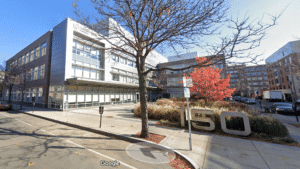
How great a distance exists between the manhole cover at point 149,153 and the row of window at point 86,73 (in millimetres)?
17137

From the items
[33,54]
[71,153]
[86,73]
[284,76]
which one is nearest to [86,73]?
[86,73]

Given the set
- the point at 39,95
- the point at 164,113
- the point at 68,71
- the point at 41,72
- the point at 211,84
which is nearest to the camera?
the point at 164,113

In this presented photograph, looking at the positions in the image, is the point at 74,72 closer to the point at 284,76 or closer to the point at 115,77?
the point at 115,77

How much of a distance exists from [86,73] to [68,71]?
2.76 metres

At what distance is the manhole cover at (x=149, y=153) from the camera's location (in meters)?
3.95

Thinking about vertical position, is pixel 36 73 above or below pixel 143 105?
above

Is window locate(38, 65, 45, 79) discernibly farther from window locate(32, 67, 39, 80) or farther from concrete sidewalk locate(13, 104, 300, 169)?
concrete sidewalk locate(13, 104, 300, 169)

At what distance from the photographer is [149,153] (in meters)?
4.36

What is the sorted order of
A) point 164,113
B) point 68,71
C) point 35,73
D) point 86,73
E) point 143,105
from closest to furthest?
point 143,105 < point 164,113 < point 68,71 < point 86,73 < point 35,73

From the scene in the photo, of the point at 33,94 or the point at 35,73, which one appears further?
the point at 35,73

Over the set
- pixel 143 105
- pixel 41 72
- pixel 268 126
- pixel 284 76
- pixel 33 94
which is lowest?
pixel 268 126

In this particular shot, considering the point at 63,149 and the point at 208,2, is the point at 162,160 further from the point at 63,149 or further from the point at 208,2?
the point at 208,2

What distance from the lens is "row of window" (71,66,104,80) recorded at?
17.7 m

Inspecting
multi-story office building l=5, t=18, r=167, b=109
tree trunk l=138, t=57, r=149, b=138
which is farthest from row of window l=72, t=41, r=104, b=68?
tree trunk l=138, t=57, r=149, b=138
